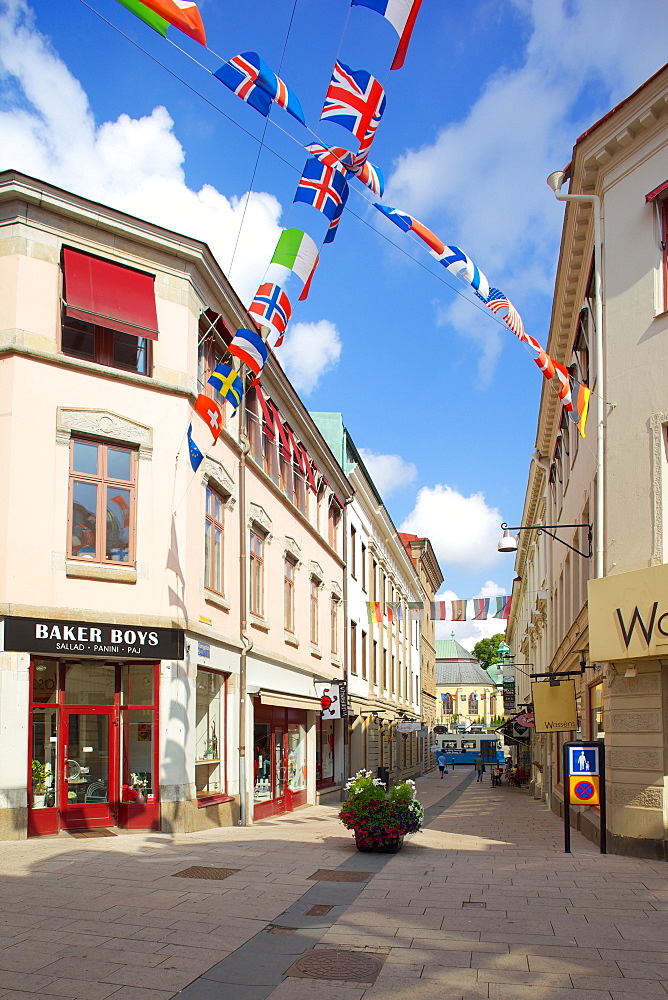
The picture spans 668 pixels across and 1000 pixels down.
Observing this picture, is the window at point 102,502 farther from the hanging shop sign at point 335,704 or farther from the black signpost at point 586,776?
the hanging shop sign at point 335,704

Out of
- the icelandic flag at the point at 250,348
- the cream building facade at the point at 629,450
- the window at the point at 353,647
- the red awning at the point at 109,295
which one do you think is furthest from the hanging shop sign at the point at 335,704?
the icelandic flag at the point at 250,348

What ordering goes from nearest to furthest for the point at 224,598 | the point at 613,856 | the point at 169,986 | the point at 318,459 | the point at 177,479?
the point at 169,986 < the point at 613,856 < the point at 177,479 < the point at 224,598 < the point at 318,459

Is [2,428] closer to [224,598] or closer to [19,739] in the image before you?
[19,739]

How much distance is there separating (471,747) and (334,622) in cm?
6107

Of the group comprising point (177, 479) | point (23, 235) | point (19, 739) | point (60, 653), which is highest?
point (23, 235)

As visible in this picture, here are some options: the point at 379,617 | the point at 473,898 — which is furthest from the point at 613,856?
the point at 379,617

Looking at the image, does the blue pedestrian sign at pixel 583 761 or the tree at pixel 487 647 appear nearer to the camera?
the blue pedestrian sign at pixel 583 761

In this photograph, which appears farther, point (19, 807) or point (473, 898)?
point (19, 807)

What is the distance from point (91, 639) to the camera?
50.4ft

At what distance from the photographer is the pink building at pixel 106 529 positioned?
1503 centimetres

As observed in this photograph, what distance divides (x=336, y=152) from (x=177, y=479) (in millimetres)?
8089

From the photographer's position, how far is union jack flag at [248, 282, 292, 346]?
1197 centimetres

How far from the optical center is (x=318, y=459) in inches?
1185

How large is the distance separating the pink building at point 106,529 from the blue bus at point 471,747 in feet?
213
